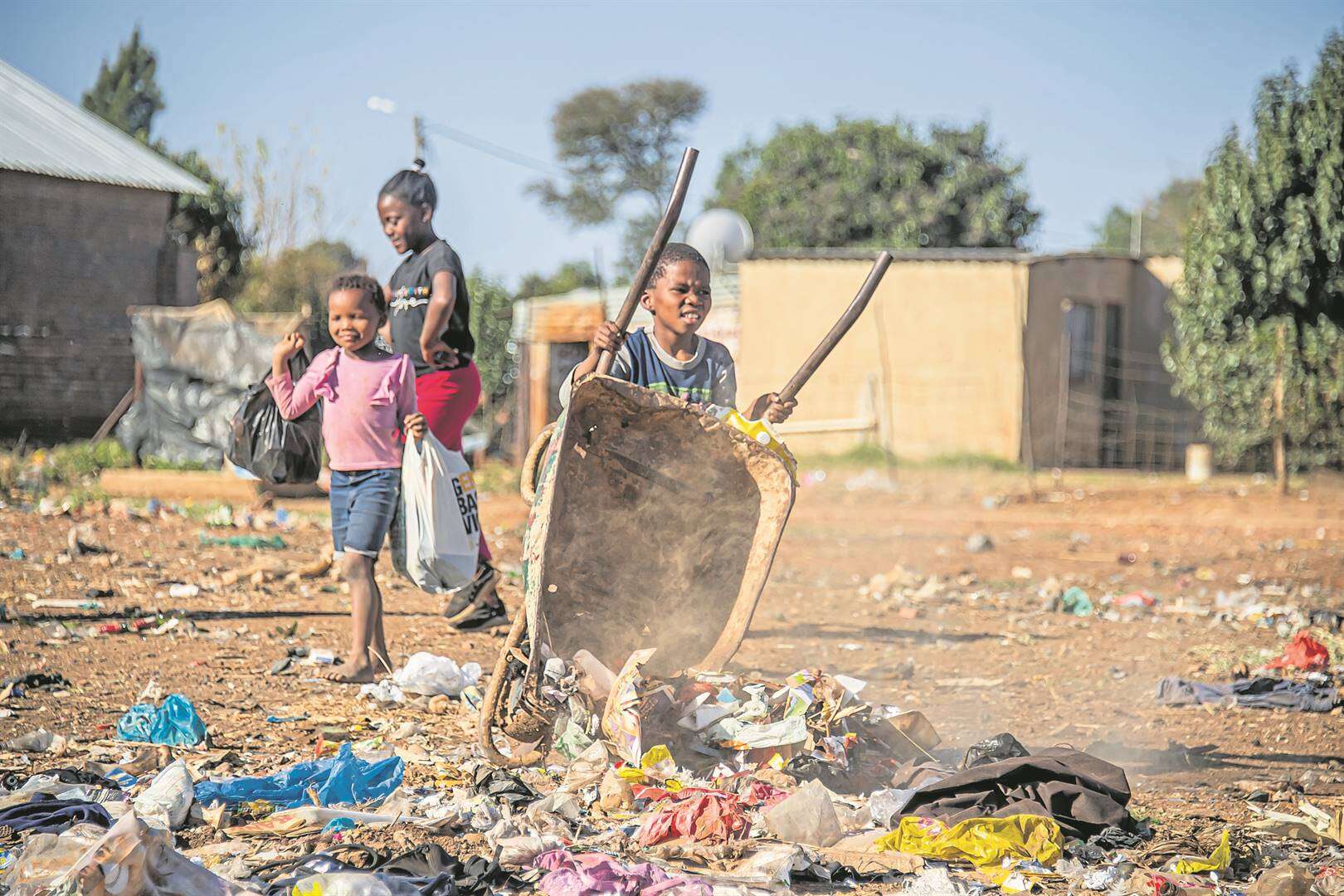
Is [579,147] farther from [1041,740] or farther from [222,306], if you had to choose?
[1041,740]

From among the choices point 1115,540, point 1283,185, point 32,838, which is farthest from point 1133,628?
point 1283,185

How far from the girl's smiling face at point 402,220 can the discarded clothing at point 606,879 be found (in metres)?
2.88

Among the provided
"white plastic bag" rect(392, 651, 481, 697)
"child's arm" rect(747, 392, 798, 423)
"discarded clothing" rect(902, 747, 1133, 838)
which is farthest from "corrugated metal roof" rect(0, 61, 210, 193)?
"discarded clothing" rect(902, 747, 1133, 838)

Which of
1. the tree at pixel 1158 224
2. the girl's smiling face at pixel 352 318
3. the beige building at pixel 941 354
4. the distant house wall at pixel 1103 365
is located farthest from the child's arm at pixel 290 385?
the tree at pixel 1158 224

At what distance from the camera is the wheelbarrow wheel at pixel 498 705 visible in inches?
127

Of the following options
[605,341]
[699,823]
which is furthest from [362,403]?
[699,823]

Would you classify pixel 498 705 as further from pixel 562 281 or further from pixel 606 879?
pixel 562 281

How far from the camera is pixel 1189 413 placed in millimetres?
18422

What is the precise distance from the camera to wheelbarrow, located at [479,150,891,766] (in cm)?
364

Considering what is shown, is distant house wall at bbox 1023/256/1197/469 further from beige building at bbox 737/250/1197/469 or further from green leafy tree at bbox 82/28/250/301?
green leafy tree at bbox 82/28/250/301

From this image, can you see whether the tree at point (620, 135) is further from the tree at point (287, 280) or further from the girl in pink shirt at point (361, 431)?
the girl in pink shirt at point (361, 431)

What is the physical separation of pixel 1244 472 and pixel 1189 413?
3.99ft

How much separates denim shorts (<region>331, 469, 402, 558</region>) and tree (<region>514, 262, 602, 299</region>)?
29.2 m

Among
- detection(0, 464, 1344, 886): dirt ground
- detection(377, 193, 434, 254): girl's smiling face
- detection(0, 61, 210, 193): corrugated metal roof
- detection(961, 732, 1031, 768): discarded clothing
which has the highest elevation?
detection(0, 61, 210, 193): corrugated metal roof
